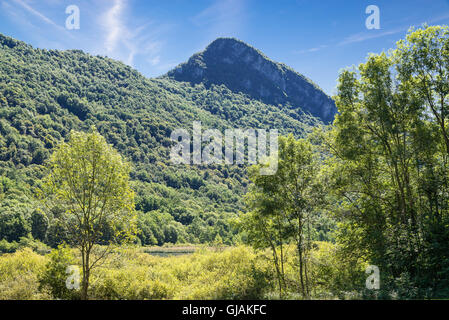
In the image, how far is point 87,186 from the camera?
15.0 m

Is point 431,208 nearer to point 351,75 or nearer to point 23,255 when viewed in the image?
point 351,75

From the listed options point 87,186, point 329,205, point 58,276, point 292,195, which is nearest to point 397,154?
point 329,205

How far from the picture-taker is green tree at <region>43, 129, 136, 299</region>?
1489 cm

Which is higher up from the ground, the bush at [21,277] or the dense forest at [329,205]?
the dense forest at [329,205]

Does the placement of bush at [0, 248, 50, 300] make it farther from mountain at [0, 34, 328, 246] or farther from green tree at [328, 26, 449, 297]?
mountain at [0, 34, 328, 246]

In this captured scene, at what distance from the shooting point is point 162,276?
822 inches

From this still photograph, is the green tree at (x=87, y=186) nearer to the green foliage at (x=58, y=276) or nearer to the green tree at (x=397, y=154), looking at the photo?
the green foliage at (x=58, y=276)

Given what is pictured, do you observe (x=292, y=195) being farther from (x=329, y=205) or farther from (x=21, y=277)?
(x=21, y=277)

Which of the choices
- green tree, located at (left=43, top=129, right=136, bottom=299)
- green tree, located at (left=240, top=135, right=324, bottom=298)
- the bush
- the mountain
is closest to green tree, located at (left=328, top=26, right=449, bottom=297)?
green tree, located at (left=240, top=135, right=324, bottom=298)

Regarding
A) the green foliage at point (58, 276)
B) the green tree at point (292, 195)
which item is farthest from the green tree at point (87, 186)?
the green tree at point (292, 195)

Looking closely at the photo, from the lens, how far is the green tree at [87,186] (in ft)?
48.9

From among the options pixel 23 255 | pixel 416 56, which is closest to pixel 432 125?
pixel 416 56
